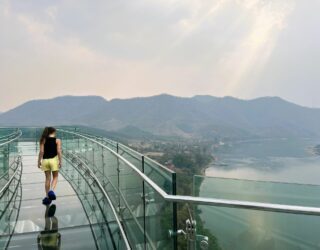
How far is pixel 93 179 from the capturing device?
7680 millimetres

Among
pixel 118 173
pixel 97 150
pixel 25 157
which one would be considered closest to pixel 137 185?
pixel 118 173

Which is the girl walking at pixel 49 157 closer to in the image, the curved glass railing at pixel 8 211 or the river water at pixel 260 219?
the curved glass railing at pixel 8 211

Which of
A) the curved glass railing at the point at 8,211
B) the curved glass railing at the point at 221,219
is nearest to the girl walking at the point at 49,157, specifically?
the curved glass railing at the point at 8,211

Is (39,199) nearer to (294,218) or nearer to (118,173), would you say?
(118,173)

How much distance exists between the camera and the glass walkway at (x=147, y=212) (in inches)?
81.6

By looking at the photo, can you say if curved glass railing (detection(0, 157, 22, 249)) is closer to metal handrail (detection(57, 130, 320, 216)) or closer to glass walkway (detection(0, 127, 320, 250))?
glass walkway (detection(0, 127, 320, 250))

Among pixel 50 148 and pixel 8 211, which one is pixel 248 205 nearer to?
Answer: pixel 8 211

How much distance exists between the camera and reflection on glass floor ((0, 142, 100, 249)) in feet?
15.2

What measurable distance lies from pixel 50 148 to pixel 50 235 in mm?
2313

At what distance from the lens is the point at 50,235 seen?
4918 mm

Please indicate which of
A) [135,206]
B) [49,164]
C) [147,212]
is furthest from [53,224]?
[147,212]

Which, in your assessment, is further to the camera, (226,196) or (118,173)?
(118,173)

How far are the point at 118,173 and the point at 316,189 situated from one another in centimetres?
355

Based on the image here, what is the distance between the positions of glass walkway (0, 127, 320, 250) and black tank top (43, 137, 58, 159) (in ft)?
2.69
